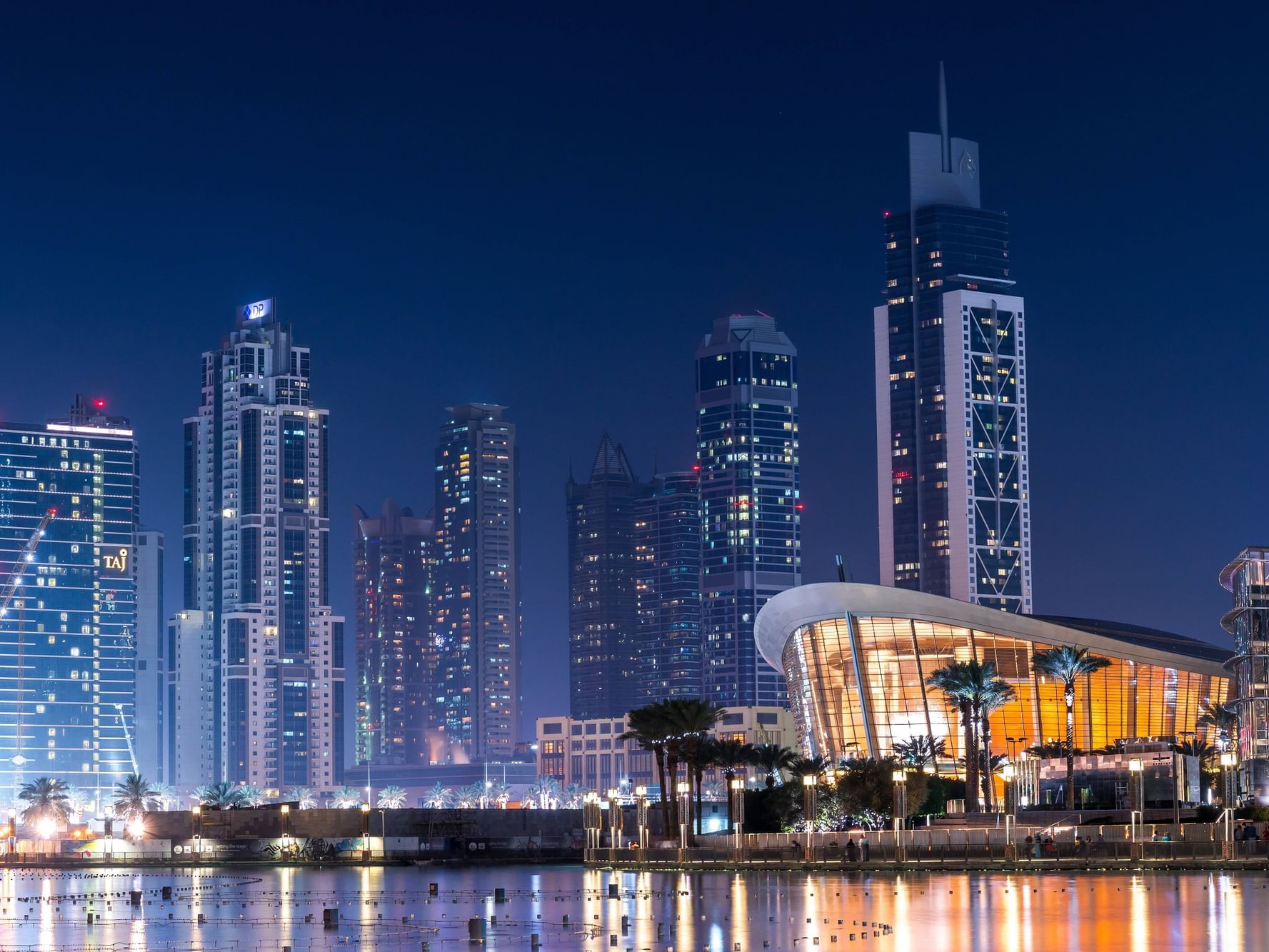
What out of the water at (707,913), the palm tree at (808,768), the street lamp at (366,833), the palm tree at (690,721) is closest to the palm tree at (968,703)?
the palm tree at (808,768)

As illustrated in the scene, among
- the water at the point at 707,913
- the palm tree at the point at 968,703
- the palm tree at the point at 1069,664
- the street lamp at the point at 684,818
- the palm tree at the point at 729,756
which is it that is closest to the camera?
the water at the point at 707,913

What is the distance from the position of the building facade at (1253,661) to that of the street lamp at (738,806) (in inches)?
1035

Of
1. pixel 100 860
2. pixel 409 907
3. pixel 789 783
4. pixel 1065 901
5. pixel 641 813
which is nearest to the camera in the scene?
pixel 1065 901

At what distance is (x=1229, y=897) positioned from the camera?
178 feet

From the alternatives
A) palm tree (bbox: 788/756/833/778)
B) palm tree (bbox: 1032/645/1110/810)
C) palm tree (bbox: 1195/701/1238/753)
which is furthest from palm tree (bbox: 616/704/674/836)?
palm tree (bbox: 1195/701/1238/753)

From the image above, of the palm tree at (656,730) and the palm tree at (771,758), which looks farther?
the palm tree at (771,758)

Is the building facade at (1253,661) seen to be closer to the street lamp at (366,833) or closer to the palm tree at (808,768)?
the palm tree at (808,768)

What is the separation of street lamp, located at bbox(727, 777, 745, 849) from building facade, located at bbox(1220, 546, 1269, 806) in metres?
26.3

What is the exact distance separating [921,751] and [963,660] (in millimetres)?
10449

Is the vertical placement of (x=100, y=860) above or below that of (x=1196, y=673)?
below

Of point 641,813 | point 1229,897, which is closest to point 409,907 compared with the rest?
point 1229,897

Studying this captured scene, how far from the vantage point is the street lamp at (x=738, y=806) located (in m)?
101

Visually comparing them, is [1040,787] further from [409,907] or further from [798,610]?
[409,907]

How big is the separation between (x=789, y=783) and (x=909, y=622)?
29.9 meters
